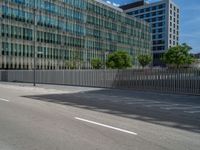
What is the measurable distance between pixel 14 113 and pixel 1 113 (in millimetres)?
496

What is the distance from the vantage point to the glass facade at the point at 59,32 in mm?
67875

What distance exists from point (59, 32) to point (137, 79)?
5709 cm

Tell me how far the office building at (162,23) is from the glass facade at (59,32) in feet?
74.9

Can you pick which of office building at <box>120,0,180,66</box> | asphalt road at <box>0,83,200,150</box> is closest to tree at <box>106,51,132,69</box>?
office building at <box>120,0,180,66</box>

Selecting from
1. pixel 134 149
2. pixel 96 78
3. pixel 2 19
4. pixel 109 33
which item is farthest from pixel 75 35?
pixel 134 149

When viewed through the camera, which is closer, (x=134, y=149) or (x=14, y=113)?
(x=134, y=149)

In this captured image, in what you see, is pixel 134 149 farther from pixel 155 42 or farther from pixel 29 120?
pixel 155 42

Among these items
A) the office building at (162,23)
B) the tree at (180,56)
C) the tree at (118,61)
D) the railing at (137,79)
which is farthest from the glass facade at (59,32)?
the railing at (137,79)

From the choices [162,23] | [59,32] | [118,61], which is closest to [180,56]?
[118,61]

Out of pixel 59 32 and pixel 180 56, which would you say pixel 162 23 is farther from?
pixel 59 32

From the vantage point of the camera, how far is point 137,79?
25.8 metres

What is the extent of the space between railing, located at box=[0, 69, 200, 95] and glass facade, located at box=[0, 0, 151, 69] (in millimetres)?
31533

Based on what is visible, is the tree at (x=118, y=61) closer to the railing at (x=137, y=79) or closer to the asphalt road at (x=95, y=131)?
the railing at (x=137, y=79)

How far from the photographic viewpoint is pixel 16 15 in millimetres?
68938
